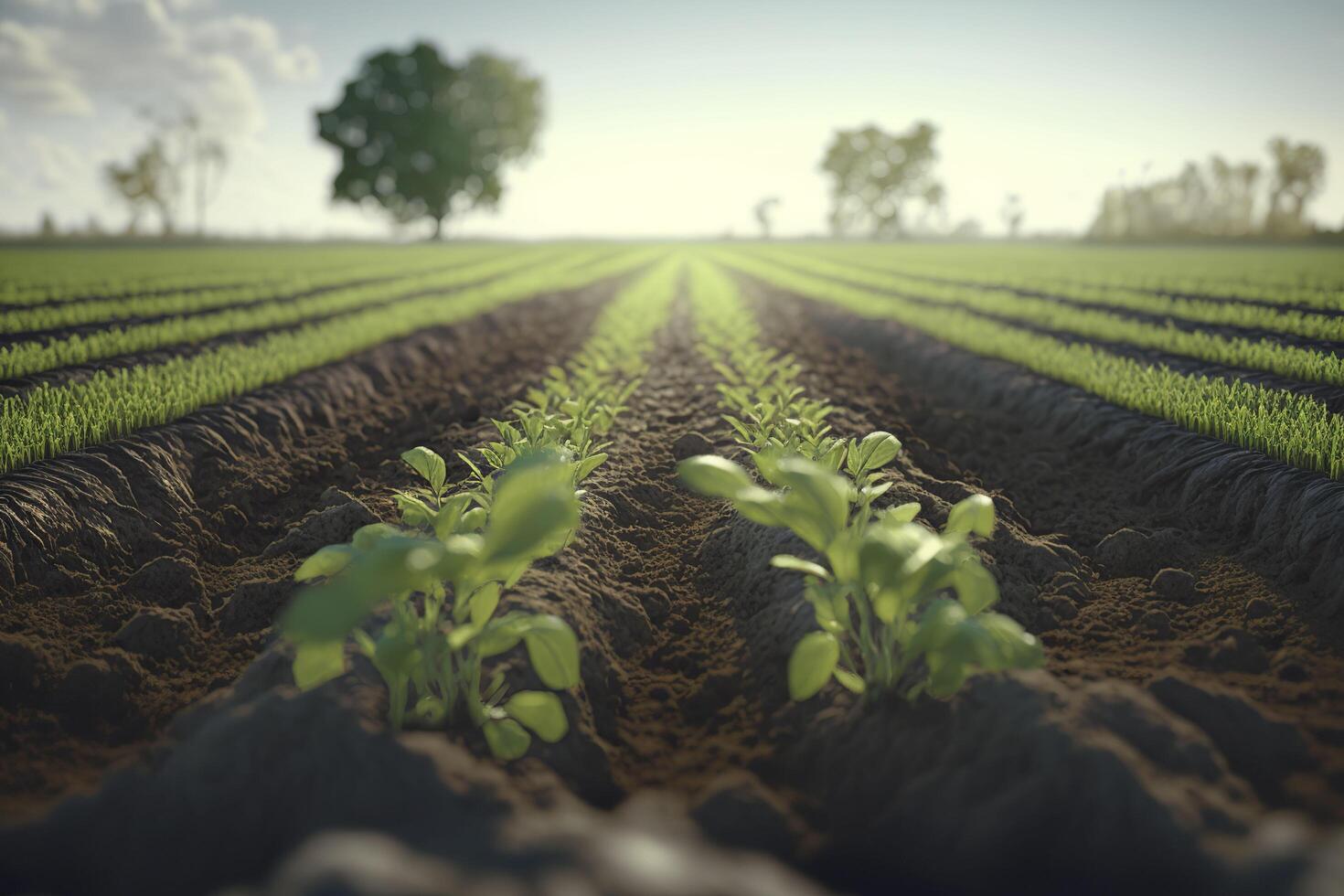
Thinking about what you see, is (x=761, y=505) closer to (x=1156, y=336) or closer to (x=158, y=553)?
(x=158, y=553)

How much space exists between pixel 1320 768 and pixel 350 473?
597 centimetres

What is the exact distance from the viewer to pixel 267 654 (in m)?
2.56

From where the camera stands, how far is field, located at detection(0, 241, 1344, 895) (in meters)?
1.78

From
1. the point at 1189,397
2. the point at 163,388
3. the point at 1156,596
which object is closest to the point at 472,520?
the point at 1156,596

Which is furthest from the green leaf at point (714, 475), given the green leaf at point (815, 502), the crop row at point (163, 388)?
the crop row at point (163, 388)

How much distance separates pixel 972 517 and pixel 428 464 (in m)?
2.29

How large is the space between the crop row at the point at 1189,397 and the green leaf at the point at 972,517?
301 centimetres

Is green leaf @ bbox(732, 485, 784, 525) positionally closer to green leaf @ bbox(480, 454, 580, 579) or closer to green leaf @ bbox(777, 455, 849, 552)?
green leaf @ bbox(777, 455, 849, 552)

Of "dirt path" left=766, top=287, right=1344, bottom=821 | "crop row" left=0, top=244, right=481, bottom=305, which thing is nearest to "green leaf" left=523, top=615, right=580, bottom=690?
"dirt path" left=766, top=287, right=1344, bottom=821

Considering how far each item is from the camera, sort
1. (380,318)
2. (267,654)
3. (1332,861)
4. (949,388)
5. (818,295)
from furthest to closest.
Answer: (818,295), (380,318), (949,388), (267,654), (1332,861)

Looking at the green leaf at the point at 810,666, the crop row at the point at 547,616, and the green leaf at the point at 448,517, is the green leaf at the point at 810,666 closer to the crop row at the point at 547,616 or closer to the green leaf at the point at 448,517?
the crop row at the point at 547,616

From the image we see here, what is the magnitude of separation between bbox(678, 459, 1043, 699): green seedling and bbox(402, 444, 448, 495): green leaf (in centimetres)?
147

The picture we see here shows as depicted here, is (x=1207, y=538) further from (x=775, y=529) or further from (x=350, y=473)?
(x=350, y=473)

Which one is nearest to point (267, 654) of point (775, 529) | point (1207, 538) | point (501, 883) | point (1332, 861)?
point (501, 883)
